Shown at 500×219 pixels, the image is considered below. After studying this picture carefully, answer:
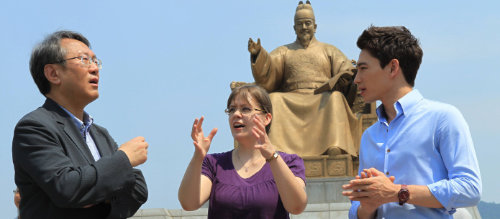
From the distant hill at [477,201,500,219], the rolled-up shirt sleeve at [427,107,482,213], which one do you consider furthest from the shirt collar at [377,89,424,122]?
the distant hill at [477,201,500,219]

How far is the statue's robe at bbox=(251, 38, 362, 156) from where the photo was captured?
352 inches

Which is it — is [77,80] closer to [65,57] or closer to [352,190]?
[65,57]

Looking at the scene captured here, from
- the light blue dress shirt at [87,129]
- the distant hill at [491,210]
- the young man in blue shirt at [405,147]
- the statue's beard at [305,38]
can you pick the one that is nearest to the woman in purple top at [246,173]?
the young man in blue shirt at [405,147]

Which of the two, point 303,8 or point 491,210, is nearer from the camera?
point 303,8

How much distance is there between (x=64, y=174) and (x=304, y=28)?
287 inches

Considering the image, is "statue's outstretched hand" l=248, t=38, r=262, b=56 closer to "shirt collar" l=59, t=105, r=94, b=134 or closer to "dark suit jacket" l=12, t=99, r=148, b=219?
"shirt collar" l=59, t=105, r=94, b=134

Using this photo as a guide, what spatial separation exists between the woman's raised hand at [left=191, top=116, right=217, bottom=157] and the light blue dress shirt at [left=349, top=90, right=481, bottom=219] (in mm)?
711

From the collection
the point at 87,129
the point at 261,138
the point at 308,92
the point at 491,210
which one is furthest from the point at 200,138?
the point at 491,210

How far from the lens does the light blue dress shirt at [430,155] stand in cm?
273

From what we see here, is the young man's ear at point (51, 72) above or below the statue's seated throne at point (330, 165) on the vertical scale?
above

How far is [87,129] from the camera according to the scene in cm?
295

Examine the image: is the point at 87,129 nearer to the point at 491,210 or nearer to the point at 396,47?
the point at 396,47

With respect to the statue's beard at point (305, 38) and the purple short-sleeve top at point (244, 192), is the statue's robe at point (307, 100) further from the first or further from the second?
the purple short-sleeve top at point (244, 192)

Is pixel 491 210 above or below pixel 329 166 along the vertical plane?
below
